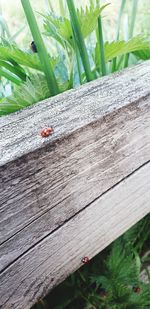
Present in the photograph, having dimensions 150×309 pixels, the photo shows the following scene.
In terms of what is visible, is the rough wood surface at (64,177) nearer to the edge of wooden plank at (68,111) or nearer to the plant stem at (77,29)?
the edge of wooden plank at (68,111)

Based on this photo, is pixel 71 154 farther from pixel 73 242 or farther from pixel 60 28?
pixel 60 28

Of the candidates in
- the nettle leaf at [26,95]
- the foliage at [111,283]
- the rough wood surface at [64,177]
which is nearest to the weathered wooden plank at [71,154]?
the rough wood surface at [64,177]

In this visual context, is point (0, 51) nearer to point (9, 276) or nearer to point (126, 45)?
point (126, 45)

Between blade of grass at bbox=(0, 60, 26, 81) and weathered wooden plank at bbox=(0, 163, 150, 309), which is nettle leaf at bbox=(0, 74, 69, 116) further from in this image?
weathered wooden plank at bbox=(0, 163, 150, 309)

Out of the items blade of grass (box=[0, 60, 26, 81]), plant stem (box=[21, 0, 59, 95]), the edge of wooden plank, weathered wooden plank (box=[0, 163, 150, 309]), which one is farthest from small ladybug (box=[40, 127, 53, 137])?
blade of grass (box=[0, 60, 26, 81])

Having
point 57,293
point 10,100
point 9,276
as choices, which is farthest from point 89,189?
point 57,293

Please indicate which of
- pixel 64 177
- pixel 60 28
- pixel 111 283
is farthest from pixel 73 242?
pixel 60 28
